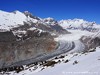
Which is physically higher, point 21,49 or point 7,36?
point 7,36

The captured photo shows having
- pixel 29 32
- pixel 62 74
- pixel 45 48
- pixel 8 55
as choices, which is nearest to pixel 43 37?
pixel 29 32

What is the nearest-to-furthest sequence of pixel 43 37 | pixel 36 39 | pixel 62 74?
pixel 62 74 → pixel 36 39 → pixel 43 37

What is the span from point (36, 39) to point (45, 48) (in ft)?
60.3

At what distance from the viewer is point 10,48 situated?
5645 inches

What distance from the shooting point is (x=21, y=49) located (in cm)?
14762

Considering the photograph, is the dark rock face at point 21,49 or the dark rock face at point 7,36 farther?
the dark rock face at point 7,36

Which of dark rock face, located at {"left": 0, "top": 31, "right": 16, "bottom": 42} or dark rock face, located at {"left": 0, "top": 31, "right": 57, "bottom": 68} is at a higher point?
dark rock face, located at {"left": 0, "top": 31, "right": 16, "bottom": 42}

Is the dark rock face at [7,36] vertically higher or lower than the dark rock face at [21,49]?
higher

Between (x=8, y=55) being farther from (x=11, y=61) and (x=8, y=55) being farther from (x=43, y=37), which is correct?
(x=43, y=37)

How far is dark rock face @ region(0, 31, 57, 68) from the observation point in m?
127

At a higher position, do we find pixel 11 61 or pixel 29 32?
pixel 29 32

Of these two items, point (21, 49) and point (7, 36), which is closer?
point (21, 49)

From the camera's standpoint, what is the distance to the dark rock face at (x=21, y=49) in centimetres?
12665

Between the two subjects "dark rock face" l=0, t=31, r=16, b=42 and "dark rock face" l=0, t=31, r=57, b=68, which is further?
"dark rock face" l=0, t=31, r=16, b=42
